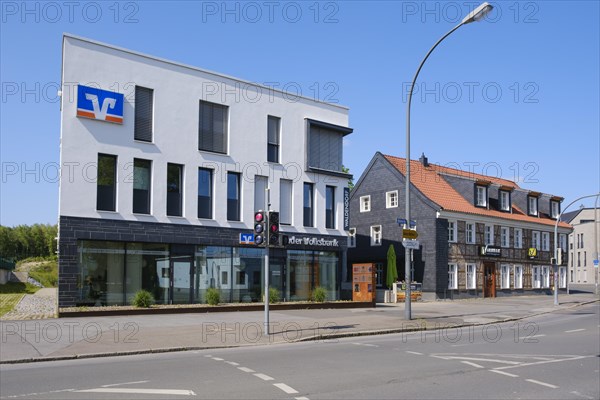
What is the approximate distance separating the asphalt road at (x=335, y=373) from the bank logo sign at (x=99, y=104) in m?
13.4

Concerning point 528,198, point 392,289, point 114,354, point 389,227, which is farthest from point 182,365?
point 528,198

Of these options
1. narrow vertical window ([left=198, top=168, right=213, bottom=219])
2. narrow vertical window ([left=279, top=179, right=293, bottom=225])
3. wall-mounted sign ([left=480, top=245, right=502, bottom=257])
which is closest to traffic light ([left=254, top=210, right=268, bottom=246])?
narrow vertical window ([left=198, top=168, right=213, bottom=219])

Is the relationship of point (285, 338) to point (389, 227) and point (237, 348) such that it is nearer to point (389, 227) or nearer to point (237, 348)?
point (237, 348)

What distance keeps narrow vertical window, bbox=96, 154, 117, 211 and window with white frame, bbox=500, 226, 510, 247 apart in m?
29.3

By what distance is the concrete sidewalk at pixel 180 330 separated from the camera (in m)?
14.4

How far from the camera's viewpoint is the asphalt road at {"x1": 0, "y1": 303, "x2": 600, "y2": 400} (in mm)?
→ 9305

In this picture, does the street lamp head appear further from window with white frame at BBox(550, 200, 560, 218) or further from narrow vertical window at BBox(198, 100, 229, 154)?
window with white frame at BBox(550, 200, 560, 218)

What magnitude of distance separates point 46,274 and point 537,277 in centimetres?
5123

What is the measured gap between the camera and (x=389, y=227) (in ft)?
143

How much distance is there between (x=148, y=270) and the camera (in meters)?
26.1

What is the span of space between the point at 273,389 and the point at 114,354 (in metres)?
5.72

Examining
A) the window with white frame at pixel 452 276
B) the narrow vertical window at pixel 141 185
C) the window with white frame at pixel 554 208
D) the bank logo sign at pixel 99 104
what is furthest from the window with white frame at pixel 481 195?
the bank logo sign at pixel 99 104

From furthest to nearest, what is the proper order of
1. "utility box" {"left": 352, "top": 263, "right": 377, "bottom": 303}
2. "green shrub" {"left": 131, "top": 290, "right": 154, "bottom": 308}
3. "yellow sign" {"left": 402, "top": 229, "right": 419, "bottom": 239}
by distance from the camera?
1. "utility box" {"left": 352, "top": 263, "right": 377, "bottom": 303}
2. "green shrub" {"left": 131, "top": 290, "right": 154, "bottom": 308}
3. "yellow sign" {"left": 402, "top": 229, "right": 419, "bottom": 239}

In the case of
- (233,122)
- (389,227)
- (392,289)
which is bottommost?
(392,289)
